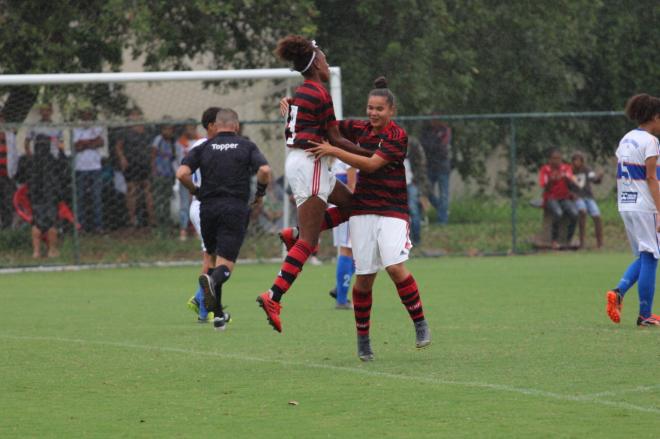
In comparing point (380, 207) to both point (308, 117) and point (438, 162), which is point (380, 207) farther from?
point (438, 162)

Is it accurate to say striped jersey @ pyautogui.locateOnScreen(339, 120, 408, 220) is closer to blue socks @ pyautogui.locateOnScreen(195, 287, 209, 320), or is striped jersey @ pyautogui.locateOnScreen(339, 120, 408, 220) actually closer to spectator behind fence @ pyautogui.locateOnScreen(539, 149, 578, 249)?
blue socks @ pyautogui.locateOnScreen(195, 287, 209, 320)

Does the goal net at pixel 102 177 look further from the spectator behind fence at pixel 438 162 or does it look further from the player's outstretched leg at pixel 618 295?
the player's outstretched leg at pixel 618 295

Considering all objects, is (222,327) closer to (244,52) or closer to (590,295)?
(590,295)

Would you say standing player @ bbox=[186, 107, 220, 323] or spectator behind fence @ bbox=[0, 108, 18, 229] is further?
spectator behind fence @ bbox=[0, 108, 18, 229]

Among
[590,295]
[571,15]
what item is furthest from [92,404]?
[571,15]

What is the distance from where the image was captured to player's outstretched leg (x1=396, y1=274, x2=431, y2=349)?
9.16 metres

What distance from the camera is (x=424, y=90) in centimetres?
2523

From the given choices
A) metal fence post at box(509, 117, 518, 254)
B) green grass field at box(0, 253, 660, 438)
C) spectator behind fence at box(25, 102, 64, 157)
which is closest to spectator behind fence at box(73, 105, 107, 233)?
spectator behind fence at box(25, 102, 64, 157)

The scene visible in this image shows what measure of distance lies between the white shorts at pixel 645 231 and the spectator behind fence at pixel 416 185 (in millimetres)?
10853

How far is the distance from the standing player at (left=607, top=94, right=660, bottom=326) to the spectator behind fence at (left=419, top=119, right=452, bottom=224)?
11.7 m

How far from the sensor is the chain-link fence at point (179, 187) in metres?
20.5

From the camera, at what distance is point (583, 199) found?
22.4 meters

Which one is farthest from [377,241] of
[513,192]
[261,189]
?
[513,192]

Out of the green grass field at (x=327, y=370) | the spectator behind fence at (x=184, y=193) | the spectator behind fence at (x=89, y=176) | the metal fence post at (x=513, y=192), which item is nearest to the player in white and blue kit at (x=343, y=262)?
the green grass field at (x=327, y=370)
